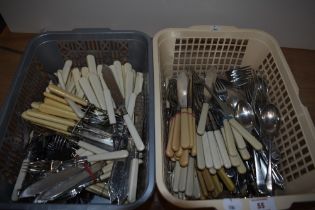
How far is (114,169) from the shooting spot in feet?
1.68

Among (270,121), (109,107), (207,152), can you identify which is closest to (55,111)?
(109,107)

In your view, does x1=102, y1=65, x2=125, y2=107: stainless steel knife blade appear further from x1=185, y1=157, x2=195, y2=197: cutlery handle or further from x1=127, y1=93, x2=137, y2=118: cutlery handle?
x1=185, y1=157, x2=195, y2=197: cutlery handle

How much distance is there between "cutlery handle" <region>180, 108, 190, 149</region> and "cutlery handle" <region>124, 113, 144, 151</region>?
80 millimetres

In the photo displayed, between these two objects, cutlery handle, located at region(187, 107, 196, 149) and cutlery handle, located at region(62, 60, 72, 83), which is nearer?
cutlery handle, located at region(187, 107, 196, 149)

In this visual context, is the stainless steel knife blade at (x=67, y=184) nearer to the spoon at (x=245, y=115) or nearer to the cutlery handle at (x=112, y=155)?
the cutlery handle at (x=112, y=155)

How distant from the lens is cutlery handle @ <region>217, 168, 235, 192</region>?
53cm

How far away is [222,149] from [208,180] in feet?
0.22

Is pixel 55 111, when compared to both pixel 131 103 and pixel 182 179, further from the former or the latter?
pixel 182 179

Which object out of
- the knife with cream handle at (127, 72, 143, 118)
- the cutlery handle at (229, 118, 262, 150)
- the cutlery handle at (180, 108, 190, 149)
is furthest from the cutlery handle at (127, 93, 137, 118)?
the cutlery handle at (229, 118, 262, 150)

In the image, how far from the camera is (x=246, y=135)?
0.55 meters

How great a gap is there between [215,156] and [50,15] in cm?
62

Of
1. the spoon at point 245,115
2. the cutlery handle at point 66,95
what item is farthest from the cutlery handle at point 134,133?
the spoon at point 245,115

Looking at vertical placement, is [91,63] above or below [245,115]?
above

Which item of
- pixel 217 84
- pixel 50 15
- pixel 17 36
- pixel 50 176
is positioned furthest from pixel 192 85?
pixel 17 36
